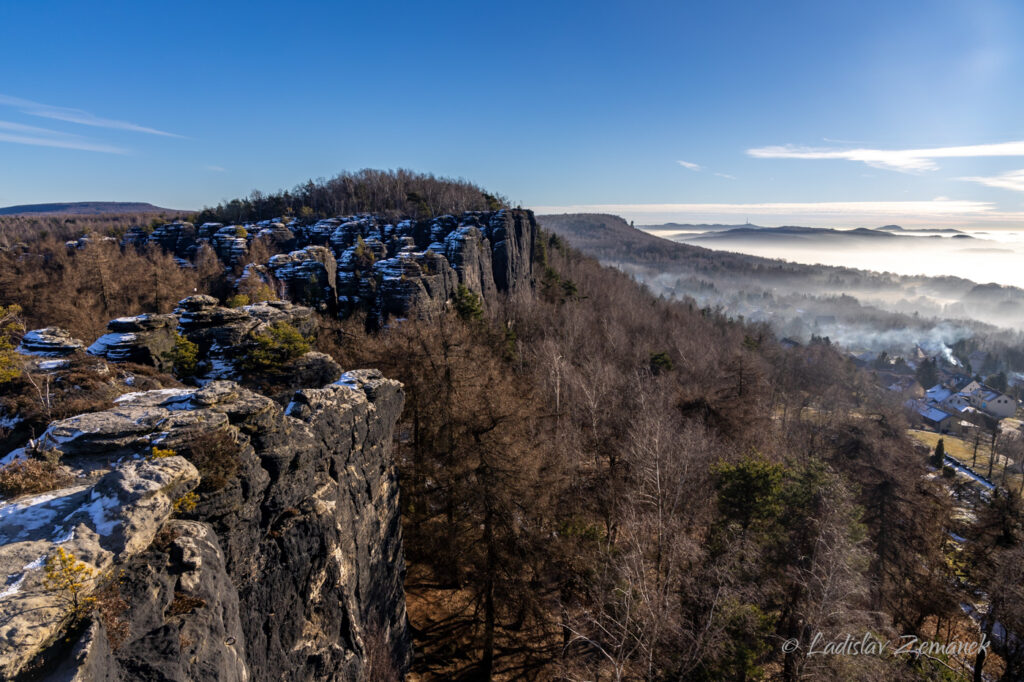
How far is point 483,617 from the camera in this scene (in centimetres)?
1648

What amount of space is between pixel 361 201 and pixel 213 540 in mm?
73556

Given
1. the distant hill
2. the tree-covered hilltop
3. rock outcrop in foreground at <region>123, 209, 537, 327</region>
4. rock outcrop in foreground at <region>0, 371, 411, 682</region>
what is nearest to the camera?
rock outcrop in foreground at <region>0, 371, 411, 682</region>

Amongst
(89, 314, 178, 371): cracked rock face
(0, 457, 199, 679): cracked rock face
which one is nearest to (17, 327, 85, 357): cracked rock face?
(89, 314, 178, 371): cracked rock face

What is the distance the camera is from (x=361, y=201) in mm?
72250

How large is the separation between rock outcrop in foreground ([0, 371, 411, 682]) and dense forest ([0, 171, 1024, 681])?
Answer: 11.8ft

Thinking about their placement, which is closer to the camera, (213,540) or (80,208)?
(213,540)

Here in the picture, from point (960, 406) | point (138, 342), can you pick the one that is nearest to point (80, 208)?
point (138, 342)

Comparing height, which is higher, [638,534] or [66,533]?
[66,533]

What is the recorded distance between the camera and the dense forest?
10945 millimetres

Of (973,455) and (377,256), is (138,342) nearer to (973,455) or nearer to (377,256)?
(377,256)

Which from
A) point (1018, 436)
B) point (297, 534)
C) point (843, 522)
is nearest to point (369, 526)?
point (297, 534)

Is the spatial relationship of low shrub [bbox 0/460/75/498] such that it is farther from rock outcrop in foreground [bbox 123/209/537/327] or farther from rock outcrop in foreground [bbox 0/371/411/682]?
rock outcrop in foreground [bbox 123/209/537/327]

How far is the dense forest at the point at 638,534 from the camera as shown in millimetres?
10945

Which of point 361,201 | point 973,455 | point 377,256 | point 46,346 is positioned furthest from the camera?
point 361,201
